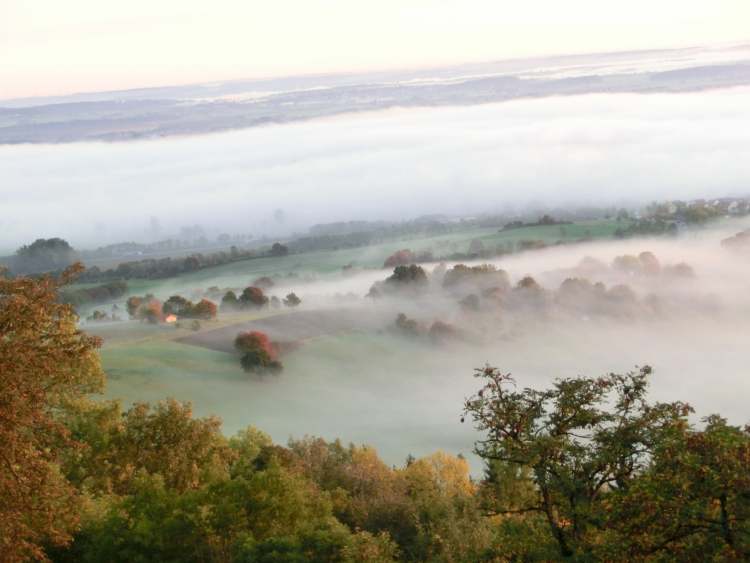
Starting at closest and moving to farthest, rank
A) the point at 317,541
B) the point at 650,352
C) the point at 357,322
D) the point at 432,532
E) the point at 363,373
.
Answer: the point at 317,541
the point at 432,532
the point at 363,373
the point at 357,322
the point at 650,352

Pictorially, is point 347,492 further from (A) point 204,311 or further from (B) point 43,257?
(B) point 43,257

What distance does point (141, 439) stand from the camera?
29.3 metres

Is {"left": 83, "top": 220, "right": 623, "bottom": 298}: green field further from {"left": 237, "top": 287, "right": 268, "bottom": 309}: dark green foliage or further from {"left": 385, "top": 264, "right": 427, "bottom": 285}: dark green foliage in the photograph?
{"left": 385, "top": 264, "right": 427, "bottom": 285}: dark green foliage

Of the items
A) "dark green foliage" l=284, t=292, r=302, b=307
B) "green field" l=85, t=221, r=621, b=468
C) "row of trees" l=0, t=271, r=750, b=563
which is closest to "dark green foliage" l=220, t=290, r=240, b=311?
"dark green foliage" l=284, t=292, r=302, b=307

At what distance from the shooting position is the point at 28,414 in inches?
695

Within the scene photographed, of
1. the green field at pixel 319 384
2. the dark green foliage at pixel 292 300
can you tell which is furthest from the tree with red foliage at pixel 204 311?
the dark green foliage at pixel 292 300

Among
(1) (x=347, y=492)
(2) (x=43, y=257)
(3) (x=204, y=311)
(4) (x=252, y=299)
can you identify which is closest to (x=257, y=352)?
(3) (x=204, y=311)

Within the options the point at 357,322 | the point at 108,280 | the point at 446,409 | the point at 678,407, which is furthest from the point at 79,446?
the point at 108,280

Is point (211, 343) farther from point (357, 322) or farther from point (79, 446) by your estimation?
point (79, 446)

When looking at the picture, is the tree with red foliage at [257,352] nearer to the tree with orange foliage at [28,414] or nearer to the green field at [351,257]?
the green field at [351,257]

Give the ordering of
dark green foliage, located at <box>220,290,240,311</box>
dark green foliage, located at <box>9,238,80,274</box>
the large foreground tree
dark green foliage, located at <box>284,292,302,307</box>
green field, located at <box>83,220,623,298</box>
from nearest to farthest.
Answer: the large foreground tree, dark green foliage, located at <box>220,290,240,311</box>, dark green foliage, located at <box>284,292,302,307</box>, green field, located at <box>83,220,623,298</box>, dark green foliage, located at <box>9,238,80,274</box>

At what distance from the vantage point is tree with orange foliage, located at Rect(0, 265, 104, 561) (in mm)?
17281

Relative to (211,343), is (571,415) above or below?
above

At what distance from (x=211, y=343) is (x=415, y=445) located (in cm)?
2370
